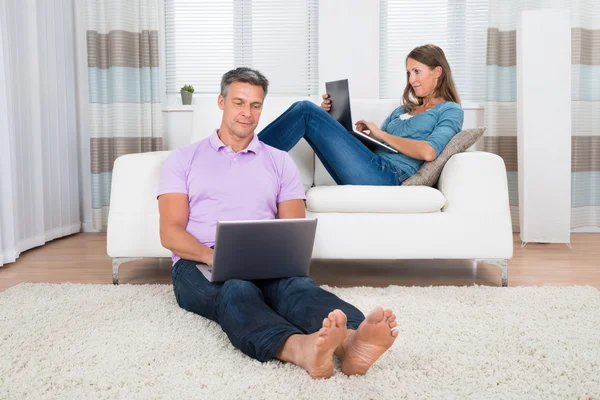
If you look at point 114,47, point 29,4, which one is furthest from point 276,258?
point 114,47

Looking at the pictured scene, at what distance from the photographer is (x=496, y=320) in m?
1.85

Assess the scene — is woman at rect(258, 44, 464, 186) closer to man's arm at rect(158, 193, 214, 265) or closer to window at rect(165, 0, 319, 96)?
man's arm at rect(158, 193, 214, 265)

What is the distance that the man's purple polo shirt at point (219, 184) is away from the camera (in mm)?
1934

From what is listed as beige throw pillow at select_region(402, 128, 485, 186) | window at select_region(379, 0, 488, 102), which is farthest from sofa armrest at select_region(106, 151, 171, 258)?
window at select_region(379, 0, 488, 102)

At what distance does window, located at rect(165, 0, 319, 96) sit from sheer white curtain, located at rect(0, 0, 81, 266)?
2.64 feet

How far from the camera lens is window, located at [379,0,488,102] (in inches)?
167

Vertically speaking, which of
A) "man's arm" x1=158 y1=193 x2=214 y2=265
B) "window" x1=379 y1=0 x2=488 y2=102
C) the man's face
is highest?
"window" x1=379 y1=0 x2=488 y2=102

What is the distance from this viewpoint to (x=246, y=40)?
14.4 ft

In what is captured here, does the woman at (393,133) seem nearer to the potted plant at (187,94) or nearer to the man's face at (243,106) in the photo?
the man's face at (243,106)

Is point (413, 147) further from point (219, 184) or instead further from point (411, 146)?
point (219, 184)

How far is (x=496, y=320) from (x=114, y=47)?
323cm

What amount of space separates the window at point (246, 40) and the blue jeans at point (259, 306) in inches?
110

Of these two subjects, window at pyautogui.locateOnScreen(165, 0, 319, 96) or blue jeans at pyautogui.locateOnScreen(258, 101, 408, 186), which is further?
window at pyautogui.locateOnScreen(165, 0, 319, 96)

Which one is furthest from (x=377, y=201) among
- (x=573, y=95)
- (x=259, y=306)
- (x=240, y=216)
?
(x=573, y=95)
